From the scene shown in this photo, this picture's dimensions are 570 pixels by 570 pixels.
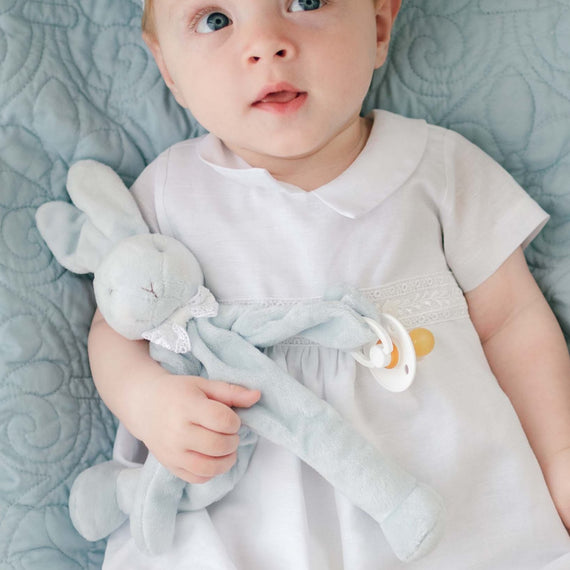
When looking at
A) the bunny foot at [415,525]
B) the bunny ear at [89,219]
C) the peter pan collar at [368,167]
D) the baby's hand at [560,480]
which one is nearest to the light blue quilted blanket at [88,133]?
the bunny ear at [89,219]

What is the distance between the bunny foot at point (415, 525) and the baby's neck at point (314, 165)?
19.2 inches

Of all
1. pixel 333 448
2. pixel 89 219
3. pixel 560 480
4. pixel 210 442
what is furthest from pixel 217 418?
pixel 560 480

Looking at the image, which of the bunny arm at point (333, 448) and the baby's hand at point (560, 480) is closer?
the bunny arm at point (333, 448)

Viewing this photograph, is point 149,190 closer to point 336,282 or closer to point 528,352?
point 336,282

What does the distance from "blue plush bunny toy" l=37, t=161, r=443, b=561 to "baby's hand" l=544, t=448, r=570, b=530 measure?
0.79 ft

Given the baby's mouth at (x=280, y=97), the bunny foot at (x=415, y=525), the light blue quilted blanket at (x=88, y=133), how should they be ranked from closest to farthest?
the bunny foot at (x=415, y=525) < the baby's mouth at (x=280, y=97) < the light blue quilted blanket at (x=88, y=133)

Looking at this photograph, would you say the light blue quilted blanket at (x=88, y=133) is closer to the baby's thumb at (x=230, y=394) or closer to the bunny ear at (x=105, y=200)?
the bunny ear at (x=105, y=200)

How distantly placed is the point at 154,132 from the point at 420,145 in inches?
17.4

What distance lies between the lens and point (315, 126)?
1.13 m

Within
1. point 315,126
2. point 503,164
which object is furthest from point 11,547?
point 503,164

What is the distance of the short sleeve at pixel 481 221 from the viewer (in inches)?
50.7

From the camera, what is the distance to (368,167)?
126 cm

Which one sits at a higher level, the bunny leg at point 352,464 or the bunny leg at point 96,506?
the bunny leg at point 352,464

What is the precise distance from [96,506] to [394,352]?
47 centimetres
